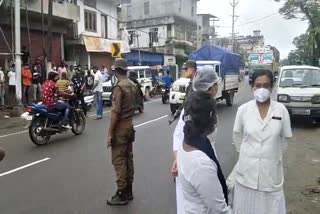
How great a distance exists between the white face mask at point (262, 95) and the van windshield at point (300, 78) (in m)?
9.89

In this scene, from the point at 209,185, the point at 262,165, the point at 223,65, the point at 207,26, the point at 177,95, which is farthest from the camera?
the point at 207,26

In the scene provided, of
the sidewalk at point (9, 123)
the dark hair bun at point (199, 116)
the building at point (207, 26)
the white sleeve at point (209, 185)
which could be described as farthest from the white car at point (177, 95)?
the building at point (207, 26)

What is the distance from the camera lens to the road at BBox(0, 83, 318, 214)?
565 centimetres

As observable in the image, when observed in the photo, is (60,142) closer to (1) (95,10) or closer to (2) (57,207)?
(2) (57,207)

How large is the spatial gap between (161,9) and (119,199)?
57576mm

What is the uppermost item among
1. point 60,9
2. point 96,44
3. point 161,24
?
point 161,24

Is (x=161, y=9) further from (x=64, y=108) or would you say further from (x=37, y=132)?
(x=37, y=132)

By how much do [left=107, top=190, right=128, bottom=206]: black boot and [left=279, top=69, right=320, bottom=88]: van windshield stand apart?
29.0 ft

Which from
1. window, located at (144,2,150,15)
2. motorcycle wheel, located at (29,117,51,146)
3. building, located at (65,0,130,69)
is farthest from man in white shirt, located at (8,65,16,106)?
window, located at (144,2,150,15)

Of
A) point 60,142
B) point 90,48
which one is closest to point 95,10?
point 90,48

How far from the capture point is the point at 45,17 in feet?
78.4

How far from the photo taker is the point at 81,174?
7281 mm

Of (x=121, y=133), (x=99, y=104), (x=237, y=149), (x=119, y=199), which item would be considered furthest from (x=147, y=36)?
(x=237, y=149)

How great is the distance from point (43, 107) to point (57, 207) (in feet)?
16.6
